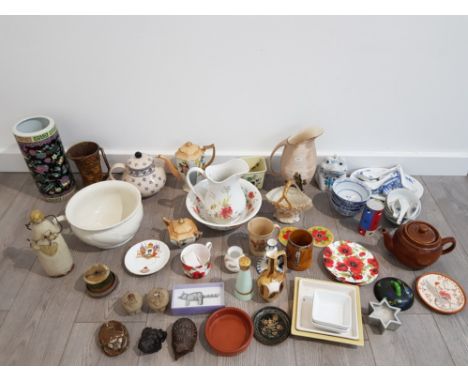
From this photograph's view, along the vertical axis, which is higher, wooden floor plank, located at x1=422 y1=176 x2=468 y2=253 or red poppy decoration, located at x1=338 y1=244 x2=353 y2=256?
red poppy decoration, located at x1=338 y1=244 x2=353 y2=256

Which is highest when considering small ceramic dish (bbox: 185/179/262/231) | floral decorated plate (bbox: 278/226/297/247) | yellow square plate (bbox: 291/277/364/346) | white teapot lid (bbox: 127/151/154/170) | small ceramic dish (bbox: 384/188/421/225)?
white teapot lid (bbox: 127/151/154/170)

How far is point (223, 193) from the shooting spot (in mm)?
1392

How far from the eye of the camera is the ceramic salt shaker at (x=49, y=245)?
1201mm

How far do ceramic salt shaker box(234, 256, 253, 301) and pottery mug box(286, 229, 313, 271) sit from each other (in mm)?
193

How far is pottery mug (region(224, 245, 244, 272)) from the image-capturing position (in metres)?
1.32

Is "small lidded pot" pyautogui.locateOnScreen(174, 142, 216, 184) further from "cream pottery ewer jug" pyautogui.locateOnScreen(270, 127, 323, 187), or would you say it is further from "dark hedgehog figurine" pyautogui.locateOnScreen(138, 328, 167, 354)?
"dark hedgehog figurine" pyautogui.locateOnScreen(138, 328, 167, 354)

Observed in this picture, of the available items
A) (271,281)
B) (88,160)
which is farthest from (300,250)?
(88,160)

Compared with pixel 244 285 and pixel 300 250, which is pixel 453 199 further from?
pixel 244 285

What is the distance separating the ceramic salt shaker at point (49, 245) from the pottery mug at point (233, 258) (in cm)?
61

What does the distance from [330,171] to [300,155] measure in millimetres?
185

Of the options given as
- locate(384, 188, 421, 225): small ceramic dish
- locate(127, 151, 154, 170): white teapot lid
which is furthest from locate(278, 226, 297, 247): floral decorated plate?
locate(127, 151, 154, 170): white teapot lid

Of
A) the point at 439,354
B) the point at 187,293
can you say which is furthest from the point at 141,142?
the point at 439,354

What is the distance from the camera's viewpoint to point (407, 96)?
5.32ft

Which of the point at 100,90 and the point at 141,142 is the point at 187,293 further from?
the point at 100,90
